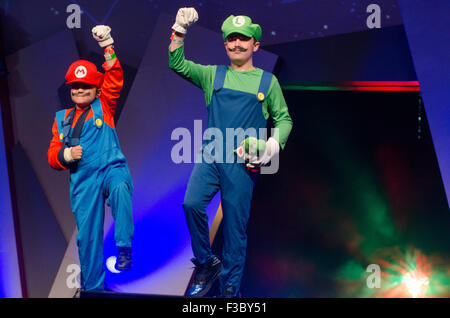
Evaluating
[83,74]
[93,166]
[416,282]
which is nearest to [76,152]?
[93,166]

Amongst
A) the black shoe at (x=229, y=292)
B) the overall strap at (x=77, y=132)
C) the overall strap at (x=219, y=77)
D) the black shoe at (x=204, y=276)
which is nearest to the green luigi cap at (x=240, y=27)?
the overall strap at (x=219, y=77)

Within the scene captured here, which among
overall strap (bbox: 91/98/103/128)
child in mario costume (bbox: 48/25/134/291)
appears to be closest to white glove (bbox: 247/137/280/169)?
child in mario costume (bbox: 48/25/134/291)

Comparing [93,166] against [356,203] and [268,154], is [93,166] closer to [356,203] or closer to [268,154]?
[268,154]

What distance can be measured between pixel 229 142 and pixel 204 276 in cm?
69

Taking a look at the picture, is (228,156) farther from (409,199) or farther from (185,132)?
(409,199)

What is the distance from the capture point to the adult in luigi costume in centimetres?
287

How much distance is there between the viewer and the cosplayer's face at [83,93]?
10.0 feet

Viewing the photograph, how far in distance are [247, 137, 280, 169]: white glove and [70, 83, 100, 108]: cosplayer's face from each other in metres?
0.95

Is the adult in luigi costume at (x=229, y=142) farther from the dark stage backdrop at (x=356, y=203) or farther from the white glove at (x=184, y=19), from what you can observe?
the dark stage backdrop at (x=356, y=203)

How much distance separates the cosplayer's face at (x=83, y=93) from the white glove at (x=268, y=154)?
37.2 inches

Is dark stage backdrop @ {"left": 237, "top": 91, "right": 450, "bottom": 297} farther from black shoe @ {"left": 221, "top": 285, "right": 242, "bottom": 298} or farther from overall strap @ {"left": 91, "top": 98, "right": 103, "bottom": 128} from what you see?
overall strap @ {"left": 91, "top": 98, "right": 103, "bottom": 128}

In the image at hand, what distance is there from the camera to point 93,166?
298 centimetres

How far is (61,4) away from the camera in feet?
12.1

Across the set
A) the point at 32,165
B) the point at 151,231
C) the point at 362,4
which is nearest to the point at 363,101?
the point at 362,4
